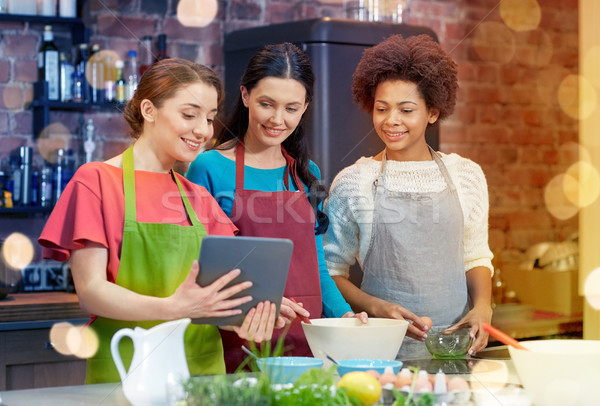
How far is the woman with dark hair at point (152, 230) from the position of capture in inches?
47.9

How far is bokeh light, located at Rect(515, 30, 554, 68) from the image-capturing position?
3.28 metres

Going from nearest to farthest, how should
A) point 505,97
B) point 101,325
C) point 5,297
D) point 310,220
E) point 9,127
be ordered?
point 101,325
point 310,220
point 5,297
point 9,127
point 505,97

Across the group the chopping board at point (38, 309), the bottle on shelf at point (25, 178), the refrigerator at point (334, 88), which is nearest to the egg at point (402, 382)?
the refrigerator at point (334, 88)

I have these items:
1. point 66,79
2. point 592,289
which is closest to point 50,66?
point 66,79

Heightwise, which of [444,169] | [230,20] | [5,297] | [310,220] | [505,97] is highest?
[230,20]

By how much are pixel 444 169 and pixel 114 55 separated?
1309 millimetres

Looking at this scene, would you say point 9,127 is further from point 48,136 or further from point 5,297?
point 5,297

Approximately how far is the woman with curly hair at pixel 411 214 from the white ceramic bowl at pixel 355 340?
55 cm

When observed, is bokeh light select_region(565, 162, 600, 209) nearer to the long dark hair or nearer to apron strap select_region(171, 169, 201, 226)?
the long dark hair

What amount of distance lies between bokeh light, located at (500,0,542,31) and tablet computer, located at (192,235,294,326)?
244 centimetres

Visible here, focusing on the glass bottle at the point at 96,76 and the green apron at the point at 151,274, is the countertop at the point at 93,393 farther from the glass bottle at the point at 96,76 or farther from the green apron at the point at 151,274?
the glass bottle at the point at 96,76

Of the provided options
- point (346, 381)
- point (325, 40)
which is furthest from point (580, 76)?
point (346, 381)

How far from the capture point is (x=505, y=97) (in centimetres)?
326

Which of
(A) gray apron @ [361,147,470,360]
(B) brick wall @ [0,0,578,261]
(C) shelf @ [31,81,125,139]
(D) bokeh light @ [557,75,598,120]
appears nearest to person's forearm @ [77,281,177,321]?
(A) gray apron @ [361,147,470,360]
